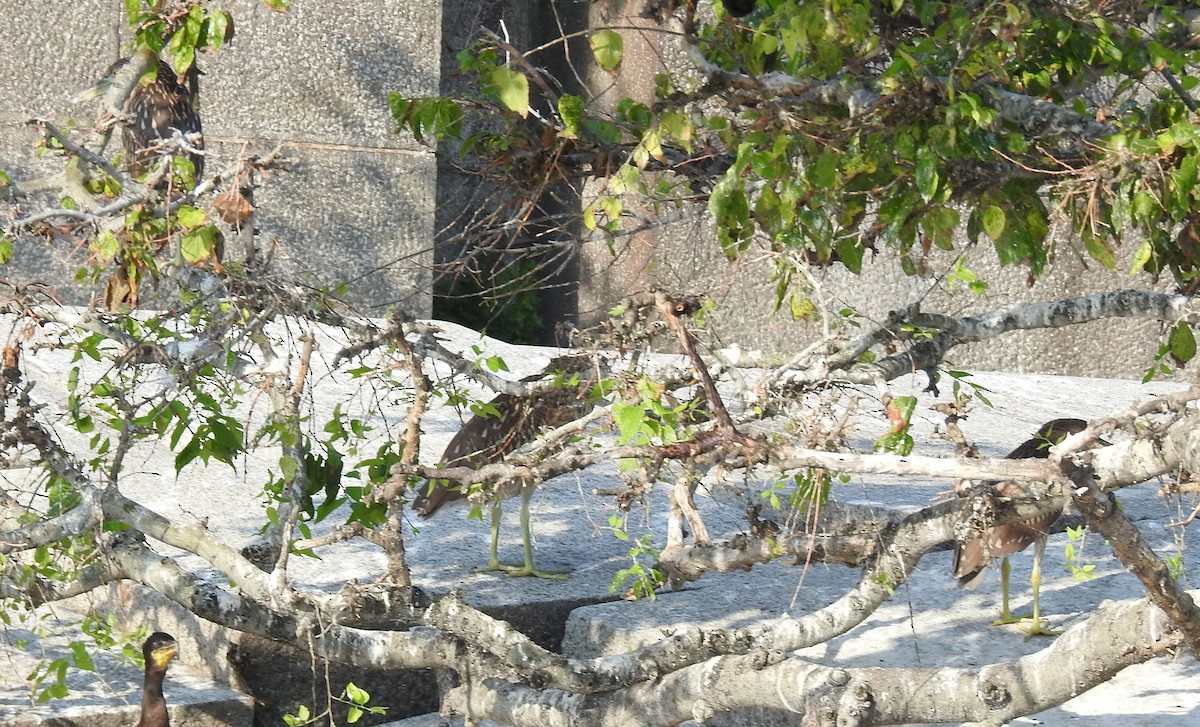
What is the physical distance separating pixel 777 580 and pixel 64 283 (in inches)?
224

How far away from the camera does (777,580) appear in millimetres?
5590

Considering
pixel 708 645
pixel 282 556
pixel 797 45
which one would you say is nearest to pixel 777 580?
pixel 708 645

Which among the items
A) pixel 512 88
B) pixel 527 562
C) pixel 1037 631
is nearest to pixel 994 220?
pixel 512 88

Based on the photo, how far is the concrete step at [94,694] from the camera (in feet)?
13.7

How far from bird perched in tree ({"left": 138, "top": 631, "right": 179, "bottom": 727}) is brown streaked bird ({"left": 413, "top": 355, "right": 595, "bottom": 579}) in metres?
0.90

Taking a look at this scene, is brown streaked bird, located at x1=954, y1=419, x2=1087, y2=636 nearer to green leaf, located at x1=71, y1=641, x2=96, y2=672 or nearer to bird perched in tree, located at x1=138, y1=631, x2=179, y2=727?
bird perched in tree, located at x1=138, y1=631, x2=179, y2=727

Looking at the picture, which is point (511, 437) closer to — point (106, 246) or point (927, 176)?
point (106, 246)

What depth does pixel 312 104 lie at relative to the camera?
9.80 meters

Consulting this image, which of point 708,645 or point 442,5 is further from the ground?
point 442,5

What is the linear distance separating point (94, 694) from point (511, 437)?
1517 mm

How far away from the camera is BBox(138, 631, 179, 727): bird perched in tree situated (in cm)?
413

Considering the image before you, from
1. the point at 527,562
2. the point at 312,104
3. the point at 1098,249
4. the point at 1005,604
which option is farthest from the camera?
the point at 312,104

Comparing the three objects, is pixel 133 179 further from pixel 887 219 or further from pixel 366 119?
pixel 366 119

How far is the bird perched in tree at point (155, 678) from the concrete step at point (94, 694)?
0.12 m
